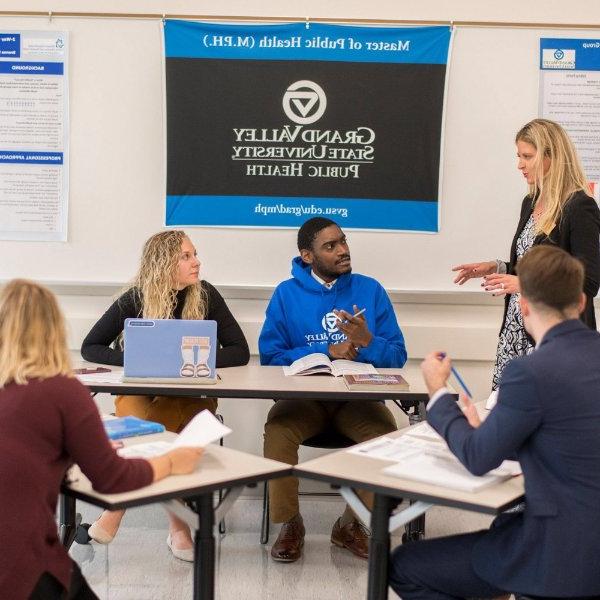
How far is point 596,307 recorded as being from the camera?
174 inches

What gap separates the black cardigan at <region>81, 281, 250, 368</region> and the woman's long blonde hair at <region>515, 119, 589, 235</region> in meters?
1.36

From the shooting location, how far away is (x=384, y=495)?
213 centimetres

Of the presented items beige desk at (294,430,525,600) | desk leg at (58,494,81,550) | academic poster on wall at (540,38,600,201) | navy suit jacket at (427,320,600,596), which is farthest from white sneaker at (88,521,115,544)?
academic poster on wall at (540,38,600,201)

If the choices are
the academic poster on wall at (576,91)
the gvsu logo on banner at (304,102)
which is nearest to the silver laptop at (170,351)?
the gvsu logo on banner at (304,102)

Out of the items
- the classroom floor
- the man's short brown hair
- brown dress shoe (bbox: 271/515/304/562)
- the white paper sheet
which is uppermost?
the man's short brown hair

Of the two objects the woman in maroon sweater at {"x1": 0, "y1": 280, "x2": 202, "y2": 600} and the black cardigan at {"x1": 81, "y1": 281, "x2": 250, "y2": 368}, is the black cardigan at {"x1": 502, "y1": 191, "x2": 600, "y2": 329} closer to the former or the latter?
the black cardigan at {"x1": 81, "y1": 281, "x2": 250, "y2": 368}

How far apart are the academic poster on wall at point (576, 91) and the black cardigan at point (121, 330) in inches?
73.8

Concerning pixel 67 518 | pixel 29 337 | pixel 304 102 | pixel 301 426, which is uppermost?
pixel 304 102

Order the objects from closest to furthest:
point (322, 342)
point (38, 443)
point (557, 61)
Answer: point (38, 443) < point (322, 342) < point (557, 61)

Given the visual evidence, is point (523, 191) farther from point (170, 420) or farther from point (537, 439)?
point (537, 439)

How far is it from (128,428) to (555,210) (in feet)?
5.96

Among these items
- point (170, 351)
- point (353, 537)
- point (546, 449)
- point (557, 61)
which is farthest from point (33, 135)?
point (546, 449)

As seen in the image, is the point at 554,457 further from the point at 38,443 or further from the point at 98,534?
the point at 98,534

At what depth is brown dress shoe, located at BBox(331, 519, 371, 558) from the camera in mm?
3574
